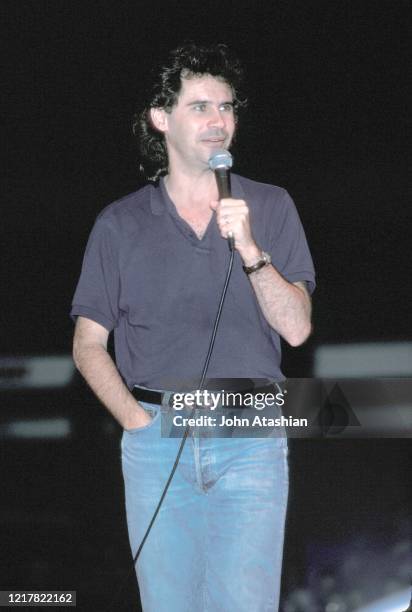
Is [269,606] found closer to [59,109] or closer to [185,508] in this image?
[185,508]

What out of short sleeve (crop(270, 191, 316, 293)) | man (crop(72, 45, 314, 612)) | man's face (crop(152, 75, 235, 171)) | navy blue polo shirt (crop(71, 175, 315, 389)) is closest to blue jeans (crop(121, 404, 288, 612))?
man (crop(72, 45, 314, 612))

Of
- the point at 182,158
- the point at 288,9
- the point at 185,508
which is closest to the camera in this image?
the point at 185,508

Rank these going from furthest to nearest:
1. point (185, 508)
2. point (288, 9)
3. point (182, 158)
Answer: point (288, 9) < point (182, 158) < point (185, 508)

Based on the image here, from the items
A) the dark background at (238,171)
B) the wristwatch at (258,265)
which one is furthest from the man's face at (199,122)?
the dark background at (238,171)

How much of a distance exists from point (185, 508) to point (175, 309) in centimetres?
43

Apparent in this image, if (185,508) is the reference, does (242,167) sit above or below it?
above

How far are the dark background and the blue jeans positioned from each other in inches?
39.8

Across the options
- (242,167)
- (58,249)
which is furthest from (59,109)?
(242,167)

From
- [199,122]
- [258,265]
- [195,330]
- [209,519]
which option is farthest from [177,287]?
[209,519]

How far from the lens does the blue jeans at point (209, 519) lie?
173 cm

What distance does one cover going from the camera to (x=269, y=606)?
1765 mm

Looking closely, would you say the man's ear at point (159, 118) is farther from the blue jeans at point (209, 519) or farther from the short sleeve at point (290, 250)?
the blue jeans at point (209, 519)

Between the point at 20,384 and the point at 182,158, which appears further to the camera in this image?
the point at 20,384

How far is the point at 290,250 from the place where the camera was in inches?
75.2
